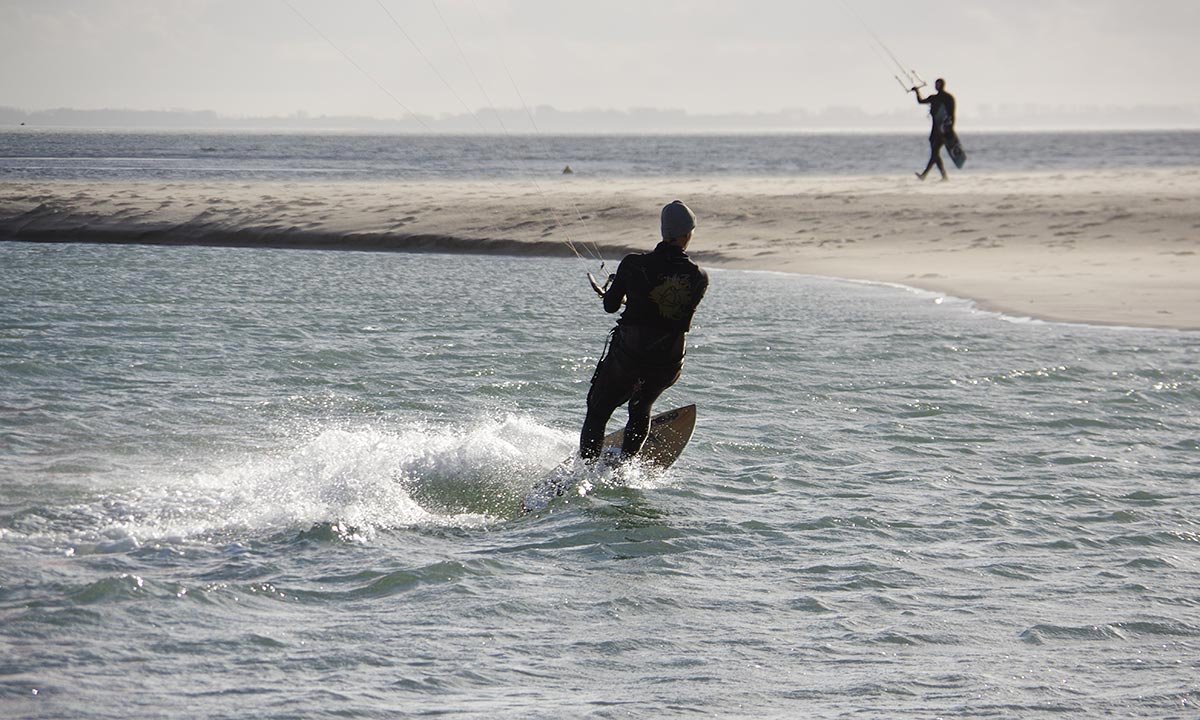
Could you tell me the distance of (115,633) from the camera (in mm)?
6422

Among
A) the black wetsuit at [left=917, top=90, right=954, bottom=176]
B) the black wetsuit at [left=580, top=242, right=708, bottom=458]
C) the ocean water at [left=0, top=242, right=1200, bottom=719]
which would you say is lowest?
the ocean water at [left=0, top=242, right=1200, bottom=719]

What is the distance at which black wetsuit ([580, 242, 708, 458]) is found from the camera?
8.61 m

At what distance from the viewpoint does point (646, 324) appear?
878cm

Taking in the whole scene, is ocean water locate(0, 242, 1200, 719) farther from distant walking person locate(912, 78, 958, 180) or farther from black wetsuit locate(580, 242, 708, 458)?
distant walking person locate(912, 78, 958, 180)

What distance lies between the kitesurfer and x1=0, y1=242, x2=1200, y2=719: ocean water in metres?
0.70

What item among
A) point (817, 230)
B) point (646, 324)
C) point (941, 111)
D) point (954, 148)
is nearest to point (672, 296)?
point (646, 324)

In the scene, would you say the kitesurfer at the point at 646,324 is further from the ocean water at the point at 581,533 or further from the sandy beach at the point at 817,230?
the sandy beach at the point at 817,230

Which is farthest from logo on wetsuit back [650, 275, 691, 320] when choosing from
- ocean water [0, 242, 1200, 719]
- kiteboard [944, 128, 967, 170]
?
kiteboard [944, 128, 967, 170]

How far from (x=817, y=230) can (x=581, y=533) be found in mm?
21637

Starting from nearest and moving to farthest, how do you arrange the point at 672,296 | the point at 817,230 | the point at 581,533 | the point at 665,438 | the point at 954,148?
the point at 581,533 → the point at 672,296 → the point at 665,438 → the point at 954,148 → the point at 817,230

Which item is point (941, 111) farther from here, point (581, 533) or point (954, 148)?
point (581, 533)

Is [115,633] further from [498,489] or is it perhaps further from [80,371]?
[80,371]

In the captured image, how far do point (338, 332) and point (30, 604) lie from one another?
402 inches

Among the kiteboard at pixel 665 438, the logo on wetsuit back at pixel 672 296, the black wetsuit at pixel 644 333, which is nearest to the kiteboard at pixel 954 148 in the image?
the kiteboard at pixel 665 438
